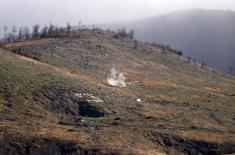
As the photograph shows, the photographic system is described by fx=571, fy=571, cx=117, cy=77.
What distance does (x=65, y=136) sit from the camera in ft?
335

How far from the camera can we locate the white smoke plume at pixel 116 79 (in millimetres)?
154550

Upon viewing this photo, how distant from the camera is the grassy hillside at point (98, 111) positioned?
101125 mm

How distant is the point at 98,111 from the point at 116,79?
124ft

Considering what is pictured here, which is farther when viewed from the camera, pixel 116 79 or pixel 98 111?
pixel 116 79

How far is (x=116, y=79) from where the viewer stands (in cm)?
16062

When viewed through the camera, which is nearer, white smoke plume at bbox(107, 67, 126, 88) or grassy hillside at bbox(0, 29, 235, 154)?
grassy hillside at bbox(0, 29, 235, 154)

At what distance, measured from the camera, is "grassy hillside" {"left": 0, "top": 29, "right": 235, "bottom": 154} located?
101125mm

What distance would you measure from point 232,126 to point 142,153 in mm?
35878

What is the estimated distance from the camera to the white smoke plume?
154550 millimetres

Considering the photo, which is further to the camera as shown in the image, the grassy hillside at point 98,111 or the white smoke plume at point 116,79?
the white smoke plume at point 116,79

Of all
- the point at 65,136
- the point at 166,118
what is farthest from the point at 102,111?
the point at 65,136

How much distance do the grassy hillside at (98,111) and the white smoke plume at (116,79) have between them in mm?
1870

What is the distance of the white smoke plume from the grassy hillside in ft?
6.13

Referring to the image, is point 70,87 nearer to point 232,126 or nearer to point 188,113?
point 188,113
